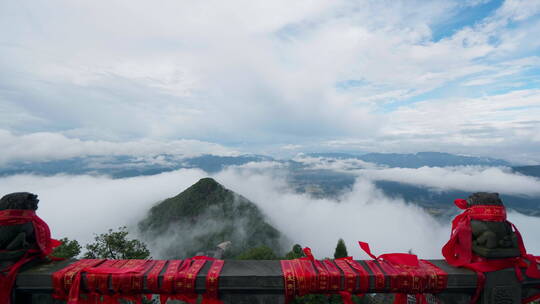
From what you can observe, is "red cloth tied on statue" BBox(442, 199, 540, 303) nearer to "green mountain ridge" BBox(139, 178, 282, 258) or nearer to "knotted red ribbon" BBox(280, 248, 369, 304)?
"knotted red ribbon" BBox(280, 248, 369, 304)

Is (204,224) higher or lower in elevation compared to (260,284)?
lower

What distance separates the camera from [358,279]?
3418 millimetres

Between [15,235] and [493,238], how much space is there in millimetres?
5929

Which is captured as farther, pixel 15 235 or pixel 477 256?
pixel 477 256

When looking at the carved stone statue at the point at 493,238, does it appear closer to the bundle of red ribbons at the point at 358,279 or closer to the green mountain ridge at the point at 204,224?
the bundle of red ribbons at the point at 358,279

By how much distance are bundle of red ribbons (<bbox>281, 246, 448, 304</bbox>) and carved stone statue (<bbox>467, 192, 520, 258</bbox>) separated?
1.96 ft

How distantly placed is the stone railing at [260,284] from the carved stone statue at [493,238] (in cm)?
29

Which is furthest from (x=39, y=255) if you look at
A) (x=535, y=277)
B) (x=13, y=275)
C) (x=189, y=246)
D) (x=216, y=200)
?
(x=216, y=200)

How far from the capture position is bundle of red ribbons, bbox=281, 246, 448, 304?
336 centimetres

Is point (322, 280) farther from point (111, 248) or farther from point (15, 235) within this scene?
point (111, 248)

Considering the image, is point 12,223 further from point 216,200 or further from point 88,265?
point 216,200

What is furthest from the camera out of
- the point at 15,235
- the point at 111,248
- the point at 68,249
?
the point at 68,249

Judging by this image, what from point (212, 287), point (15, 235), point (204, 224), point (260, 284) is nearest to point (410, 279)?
point (260, 284)

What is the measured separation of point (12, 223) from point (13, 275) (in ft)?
1.99
